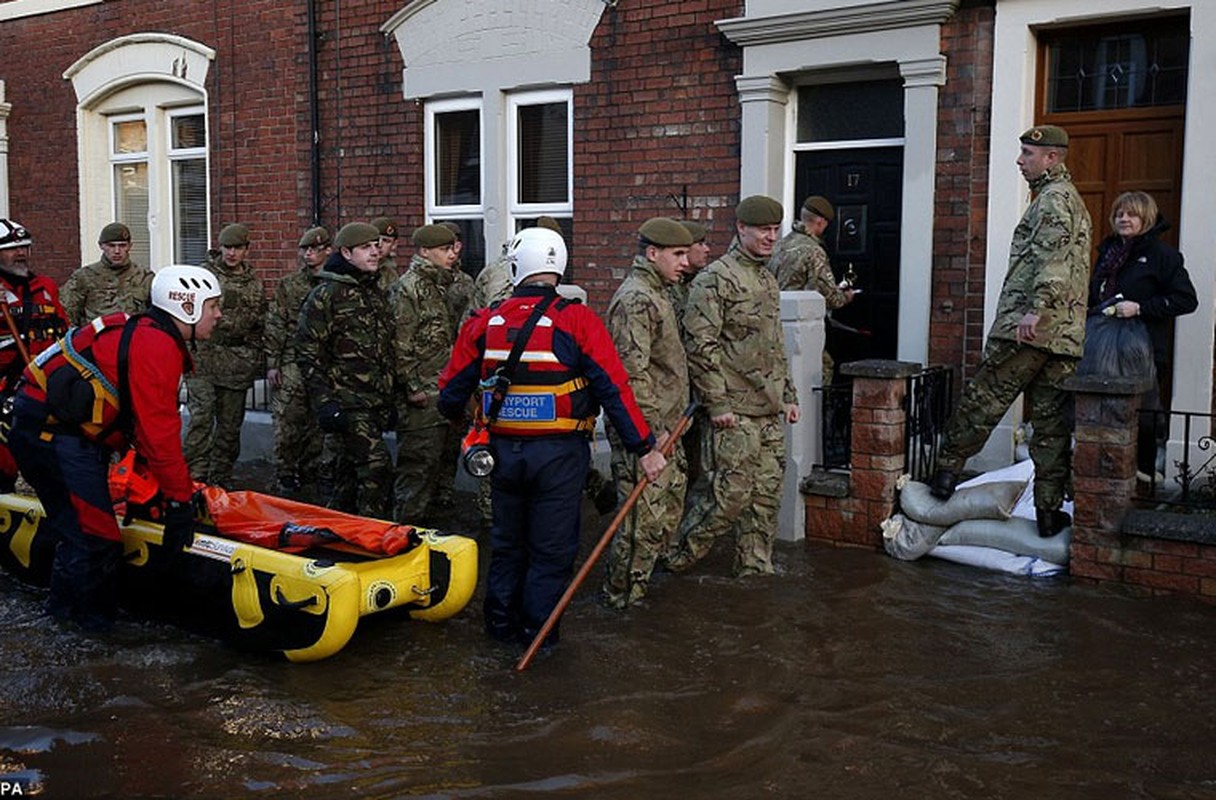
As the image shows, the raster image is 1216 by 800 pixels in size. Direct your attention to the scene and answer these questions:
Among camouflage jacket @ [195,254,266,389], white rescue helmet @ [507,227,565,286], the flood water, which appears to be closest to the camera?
the flood water

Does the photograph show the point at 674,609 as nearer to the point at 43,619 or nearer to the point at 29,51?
the point at 43,619

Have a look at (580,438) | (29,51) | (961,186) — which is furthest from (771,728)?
(29,51)

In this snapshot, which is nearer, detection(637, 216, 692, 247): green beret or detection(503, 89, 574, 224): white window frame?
detection(637, 216, 692, 247): green beret

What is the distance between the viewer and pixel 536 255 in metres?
5.41

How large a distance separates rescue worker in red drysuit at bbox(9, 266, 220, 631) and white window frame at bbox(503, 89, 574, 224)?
5114 millimetres

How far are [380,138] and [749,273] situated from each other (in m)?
5.85

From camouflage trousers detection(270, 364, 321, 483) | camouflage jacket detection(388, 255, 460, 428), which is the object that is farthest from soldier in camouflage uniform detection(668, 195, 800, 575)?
camouflage trousers detection(270, 364, 321, 483)

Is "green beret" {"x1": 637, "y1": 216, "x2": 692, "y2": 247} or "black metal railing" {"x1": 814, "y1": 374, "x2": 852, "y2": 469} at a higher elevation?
"green beret" {"x1": 637, "y1": 216, "x2": 692, "y2": 247}

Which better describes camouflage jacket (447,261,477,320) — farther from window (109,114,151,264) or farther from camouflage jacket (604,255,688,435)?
window (109,114,151,264)

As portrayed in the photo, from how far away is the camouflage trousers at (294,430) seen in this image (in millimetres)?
9312

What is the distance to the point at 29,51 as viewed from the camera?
559 inches

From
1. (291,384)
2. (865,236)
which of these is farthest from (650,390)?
(291,384)

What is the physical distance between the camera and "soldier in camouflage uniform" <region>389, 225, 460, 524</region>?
7.77m

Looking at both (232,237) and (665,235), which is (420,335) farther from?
(232,237)
